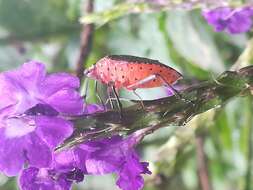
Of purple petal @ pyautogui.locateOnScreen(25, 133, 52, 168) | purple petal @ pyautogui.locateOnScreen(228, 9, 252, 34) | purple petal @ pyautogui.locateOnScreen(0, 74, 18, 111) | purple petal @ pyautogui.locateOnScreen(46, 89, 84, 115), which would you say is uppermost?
purple petal @ pyautogui.locateOnScreen(228, 9, 252, 34)

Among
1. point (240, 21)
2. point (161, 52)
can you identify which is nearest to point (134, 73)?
point (240, 21)

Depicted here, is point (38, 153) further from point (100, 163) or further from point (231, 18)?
point (231, 18)

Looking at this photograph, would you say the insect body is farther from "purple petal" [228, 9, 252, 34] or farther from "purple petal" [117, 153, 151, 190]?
"purple petal" [228, 9, 252, 34]

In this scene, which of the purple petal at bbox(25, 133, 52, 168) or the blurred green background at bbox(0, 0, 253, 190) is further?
the blurred green background at bbox(0, 0, 253, 190)

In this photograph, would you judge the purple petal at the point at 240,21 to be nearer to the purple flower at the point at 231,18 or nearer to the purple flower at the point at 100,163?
the purple flower at the point at 231,18

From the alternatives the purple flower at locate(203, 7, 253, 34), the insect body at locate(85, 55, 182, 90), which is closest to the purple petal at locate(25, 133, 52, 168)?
the insect body at locate(85, 55, 182, 90)
